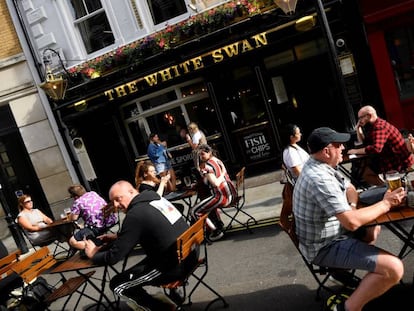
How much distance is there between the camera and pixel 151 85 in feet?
30.3

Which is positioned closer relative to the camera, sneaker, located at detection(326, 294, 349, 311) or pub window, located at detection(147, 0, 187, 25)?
sneaker, located at detection(326, 294, 349, 311)

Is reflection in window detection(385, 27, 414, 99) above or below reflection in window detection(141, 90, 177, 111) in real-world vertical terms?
below

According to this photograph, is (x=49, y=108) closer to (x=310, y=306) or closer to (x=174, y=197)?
(x=174, y=197)

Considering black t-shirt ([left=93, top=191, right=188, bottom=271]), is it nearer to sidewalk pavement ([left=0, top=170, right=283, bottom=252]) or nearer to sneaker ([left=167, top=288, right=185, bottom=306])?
sneaker ([left=167, top=288, right=185, bottom=306])

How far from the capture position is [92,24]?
33.2 feet

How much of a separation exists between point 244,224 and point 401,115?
4743 mm

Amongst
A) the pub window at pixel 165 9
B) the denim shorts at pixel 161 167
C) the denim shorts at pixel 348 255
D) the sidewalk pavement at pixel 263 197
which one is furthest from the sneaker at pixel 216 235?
the pub window at pixel 165 9

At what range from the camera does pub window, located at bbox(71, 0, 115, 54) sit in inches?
394

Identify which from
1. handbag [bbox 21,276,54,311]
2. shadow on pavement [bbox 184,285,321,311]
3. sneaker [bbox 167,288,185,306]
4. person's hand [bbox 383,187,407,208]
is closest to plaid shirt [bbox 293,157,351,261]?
person's hand [bbox 383,187,407,208]

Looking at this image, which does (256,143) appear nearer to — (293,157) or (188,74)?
(188,74)

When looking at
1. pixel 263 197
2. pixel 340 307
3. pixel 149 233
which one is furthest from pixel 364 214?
pixel 263 197

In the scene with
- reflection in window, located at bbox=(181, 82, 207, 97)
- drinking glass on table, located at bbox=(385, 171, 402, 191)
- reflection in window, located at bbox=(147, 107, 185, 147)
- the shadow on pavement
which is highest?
reflection in window, located at bbox=(181, 82, 207, 97)

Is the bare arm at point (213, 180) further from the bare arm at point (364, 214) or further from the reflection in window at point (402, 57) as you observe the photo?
the reflection in window at point (402, 57)

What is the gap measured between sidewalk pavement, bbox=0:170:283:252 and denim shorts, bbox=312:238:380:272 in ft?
10.3
